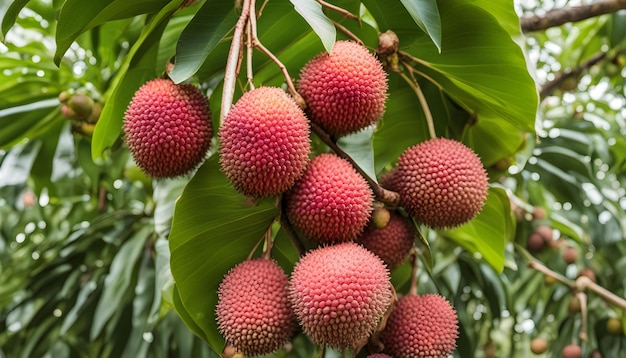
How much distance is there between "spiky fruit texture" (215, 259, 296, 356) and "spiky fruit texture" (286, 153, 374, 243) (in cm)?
8

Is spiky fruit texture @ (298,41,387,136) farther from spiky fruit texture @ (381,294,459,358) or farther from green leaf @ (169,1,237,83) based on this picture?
spiky fruit texture @ (381,294,459,358)

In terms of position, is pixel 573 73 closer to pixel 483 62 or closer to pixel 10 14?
pixel 483 62

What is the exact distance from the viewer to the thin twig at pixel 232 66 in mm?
775

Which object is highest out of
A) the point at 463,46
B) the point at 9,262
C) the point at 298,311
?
the point at 463,46

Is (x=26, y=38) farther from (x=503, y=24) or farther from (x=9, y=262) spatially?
(x=503, y=24)

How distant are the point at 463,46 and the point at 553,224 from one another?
3.41 feet

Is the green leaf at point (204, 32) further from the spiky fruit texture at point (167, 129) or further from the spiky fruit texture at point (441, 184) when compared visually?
the spiky fruit texture at point (441, 184)

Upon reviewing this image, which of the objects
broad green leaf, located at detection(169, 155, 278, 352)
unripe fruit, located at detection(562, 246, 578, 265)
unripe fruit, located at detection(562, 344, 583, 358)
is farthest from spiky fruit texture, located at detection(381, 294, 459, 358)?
unripe fruit, located at detection(562, 246, 578, 265)

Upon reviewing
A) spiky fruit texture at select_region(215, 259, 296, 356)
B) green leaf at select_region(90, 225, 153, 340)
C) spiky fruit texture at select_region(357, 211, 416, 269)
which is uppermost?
spiky fruit texture at select_region(215, 259, 296, 356)

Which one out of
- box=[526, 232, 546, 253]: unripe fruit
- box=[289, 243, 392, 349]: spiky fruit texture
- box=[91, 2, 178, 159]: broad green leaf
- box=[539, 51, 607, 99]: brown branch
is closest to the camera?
box=[289, 243, 392, 349]: spiky fruit texture

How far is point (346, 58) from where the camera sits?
34.0 inches

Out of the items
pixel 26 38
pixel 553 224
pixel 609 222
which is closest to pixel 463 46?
pixel 553 224

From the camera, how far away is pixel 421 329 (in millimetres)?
884

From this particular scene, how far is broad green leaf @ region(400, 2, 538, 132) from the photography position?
0.96 meters
